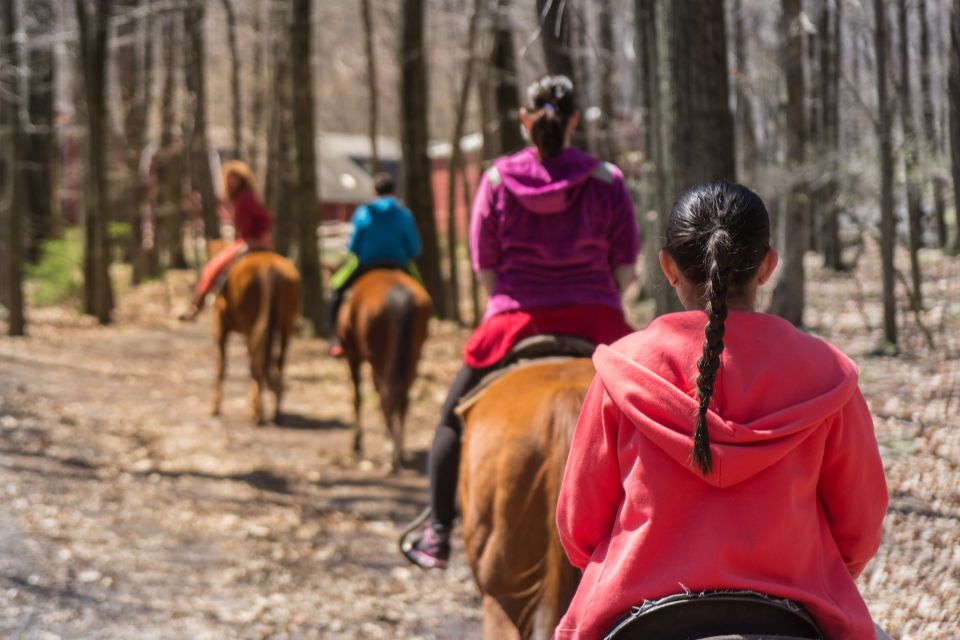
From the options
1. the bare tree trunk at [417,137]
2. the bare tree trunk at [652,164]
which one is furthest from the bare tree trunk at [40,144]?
the bare tree trunk at [652,164]

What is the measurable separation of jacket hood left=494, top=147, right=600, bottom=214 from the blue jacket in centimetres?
570

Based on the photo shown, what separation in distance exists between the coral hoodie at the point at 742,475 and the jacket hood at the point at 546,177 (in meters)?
2.42

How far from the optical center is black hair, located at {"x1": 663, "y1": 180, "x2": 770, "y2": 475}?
2.42 metres

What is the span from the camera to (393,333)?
10.2 m

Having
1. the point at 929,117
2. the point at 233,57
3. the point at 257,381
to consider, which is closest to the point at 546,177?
the point at 257,381

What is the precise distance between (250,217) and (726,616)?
11.3 meters

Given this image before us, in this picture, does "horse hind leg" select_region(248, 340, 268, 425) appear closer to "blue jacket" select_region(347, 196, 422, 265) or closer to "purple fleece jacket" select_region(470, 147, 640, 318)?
"blue jacket" select_region(347, 196, 422, 265)

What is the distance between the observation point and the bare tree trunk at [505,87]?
1659 centimetres

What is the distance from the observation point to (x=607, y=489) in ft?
8.92

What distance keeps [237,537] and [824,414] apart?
677 centimetres

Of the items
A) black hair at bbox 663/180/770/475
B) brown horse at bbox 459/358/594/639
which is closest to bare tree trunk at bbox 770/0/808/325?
brown horse at bbox 459/358/594/639

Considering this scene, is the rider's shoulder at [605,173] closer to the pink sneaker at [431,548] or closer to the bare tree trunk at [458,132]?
the pink sneaker at [431,548]

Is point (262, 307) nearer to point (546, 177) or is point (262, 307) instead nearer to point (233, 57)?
point (546, 177)

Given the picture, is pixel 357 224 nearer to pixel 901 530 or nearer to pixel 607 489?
pixel 901 530
